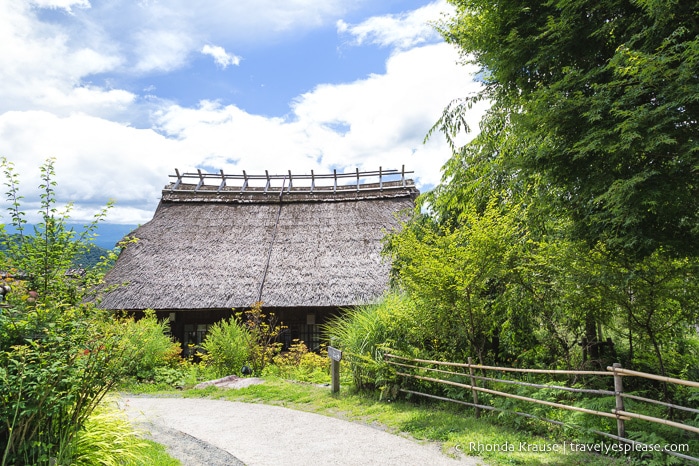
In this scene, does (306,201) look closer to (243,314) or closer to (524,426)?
(243,314)

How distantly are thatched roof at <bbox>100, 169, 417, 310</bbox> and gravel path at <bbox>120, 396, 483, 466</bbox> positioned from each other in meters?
6.15

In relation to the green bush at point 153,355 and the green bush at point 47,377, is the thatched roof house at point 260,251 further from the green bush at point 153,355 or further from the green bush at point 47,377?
the green bush at point 47,377

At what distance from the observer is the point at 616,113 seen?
4312 mm

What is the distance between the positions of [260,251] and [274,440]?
1052cm

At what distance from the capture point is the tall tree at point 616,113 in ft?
13.3

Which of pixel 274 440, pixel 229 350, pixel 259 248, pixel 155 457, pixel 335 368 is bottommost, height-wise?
pixel 274 440

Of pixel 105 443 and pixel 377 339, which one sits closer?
pixel 105 443

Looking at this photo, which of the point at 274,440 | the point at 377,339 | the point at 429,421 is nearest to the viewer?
the point at 274,440

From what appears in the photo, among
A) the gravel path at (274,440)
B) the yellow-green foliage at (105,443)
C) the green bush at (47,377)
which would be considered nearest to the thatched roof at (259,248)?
the gravel path at (274,440)

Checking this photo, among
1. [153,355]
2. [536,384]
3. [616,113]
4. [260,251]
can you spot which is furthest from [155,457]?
[260,251]

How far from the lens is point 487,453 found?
5.19 metres

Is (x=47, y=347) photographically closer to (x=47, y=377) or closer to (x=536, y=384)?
(x=47, y=377)

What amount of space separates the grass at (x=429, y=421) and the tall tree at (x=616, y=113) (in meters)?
2.43

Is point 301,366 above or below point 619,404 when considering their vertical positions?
below
